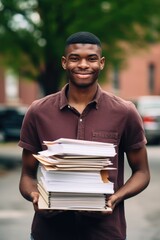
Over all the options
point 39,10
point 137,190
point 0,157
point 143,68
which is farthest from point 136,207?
point 143,68

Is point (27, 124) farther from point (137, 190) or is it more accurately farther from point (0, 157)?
point (0, 157)

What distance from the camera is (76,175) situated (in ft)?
7.61

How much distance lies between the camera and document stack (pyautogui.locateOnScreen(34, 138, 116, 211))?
7.52 feet

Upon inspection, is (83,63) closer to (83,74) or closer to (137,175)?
(83,74)

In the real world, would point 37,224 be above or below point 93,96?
below

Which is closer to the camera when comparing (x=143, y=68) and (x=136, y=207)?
(x=136, y=207)

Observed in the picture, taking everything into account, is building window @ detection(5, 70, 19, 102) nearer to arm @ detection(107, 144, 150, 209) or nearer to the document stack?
arm @ detection(107, 144, 150, 209)

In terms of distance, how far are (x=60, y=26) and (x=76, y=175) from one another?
18465mm

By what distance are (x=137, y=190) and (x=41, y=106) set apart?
522 mm

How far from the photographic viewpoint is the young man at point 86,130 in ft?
8.13

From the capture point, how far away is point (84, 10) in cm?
1822

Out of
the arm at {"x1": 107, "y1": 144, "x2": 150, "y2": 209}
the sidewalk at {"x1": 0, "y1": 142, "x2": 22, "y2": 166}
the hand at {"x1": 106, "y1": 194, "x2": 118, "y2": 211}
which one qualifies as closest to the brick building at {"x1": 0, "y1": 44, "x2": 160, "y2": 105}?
the sidewalk at {"x1": 0, "y1": 142, "x2": 22, "y2": 166}

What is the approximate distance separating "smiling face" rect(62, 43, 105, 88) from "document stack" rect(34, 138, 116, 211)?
0.32 m

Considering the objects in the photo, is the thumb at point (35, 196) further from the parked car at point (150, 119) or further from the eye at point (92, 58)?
the parked car at point (150, 119)
